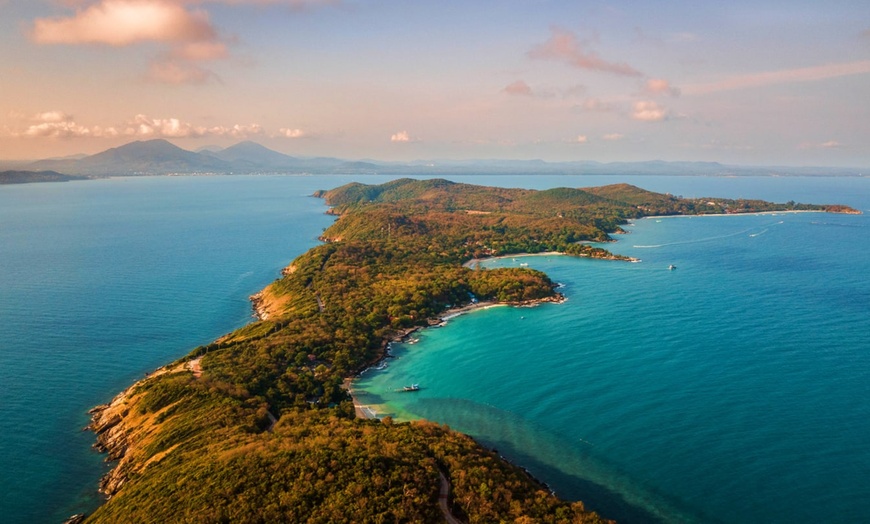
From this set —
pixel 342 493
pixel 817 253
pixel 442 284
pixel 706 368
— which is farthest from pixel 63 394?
pixel 817 253

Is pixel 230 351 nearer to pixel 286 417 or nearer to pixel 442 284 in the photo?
pixel 286 417

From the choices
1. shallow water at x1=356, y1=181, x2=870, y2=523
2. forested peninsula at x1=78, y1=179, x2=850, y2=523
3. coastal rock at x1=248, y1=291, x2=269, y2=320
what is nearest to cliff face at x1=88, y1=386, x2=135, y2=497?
forested peninsula at x1=78, y1=179, x2=850, y2=523

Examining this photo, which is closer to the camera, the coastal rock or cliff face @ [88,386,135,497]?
cliff face @ [88,386,135,497]

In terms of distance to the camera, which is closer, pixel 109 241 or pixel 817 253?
pixel 817 253

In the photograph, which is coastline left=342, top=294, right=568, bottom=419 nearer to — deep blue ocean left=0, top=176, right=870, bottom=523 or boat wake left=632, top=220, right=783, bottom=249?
deep blue ocean left=0, top=176, right=870, bottom=523

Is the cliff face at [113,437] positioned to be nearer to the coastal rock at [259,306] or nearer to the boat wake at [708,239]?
the coastal rock at [259,306]

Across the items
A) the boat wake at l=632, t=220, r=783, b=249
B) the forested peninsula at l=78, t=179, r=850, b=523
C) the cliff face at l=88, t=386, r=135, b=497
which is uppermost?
the boat wake at l=632, t=220, r=783, b=249

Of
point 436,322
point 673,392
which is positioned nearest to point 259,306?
point 436,322

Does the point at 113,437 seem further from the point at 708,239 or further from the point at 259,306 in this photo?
the point at 708,239
